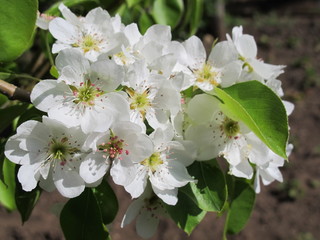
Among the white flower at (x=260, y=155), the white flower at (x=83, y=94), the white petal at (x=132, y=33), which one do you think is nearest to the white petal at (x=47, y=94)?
the white flower at (x=83, y=94)

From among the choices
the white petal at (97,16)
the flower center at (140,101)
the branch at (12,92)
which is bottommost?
the flower center at (140,101)

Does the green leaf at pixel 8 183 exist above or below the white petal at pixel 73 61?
below

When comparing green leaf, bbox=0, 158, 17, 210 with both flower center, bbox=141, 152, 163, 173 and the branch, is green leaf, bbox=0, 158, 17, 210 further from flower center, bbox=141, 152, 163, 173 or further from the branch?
flower center, bbox=141, 152, 163, 173

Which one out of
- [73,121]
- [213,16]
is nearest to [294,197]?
[213,16]

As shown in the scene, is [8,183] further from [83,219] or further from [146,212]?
[146,212]

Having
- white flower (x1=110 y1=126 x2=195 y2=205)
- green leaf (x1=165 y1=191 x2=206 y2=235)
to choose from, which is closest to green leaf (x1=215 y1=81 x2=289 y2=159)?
white flower (x1=110 y1=126 x2=195 y2=205)

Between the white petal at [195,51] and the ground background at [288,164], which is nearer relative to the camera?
the white petal at [195,51]

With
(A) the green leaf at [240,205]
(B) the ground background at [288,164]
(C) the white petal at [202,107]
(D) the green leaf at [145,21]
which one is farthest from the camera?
(B) the ground background at [288,164]

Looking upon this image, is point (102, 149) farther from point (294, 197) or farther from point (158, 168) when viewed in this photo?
point (294, 197)

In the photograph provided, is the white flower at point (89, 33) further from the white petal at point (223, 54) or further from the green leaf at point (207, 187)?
the green leaf at point (207, 187)
